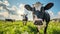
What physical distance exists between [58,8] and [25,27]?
18.1 inches

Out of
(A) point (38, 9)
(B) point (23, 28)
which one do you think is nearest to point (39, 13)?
(A) point (38, 9)

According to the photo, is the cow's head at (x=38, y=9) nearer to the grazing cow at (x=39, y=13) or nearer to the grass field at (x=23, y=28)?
the grazing cow at (x=39, y=13)

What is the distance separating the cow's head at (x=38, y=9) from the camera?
2500 millimetres

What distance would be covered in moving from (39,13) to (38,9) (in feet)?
0.17

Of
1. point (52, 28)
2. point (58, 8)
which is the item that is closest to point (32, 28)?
point (52, 28)

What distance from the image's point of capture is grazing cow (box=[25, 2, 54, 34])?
2.48 metres

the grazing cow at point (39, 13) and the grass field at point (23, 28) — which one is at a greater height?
the grazing cow at point (39, 13)

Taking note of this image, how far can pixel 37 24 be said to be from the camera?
247cm

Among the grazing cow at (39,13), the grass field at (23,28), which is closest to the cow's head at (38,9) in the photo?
the grazing cow at (39,13)

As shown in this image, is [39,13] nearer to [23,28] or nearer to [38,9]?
[38,9]

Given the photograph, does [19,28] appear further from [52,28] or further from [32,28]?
[52,28]

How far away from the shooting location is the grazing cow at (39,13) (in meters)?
2.48

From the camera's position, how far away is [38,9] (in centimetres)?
252

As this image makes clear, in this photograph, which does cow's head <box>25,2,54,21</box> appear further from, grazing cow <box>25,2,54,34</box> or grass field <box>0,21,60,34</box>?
grass field <box>0,21,60,34</box>
